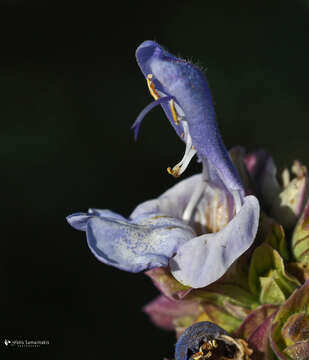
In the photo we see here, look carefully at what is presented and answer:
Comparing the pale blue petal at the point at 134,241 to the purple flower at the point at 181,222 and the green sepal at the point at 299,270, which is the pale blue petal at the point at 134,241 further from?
the green sepal at the point at 299,270

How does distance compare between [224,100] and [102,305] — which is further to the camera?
[224,100]

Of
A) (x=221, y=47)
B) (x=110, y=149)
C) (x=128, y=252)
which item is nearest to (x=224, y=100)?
(x=221, y=47)

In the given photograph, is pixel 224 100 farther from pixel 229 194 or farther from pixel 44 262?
pixel 229 194

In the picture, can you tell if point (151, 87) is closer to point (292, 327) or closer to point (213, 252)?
point (213, 252)

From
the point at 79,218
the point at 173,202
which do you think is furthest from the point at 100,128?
the point at 79,218

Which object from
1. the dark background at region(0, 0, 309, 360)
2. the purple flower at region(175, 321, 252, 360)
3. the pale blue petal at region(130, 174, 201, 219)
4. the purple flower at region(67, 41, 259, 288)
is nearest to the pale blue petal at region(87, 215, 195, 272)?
the purple flower at region(67, 41, 259, 288)

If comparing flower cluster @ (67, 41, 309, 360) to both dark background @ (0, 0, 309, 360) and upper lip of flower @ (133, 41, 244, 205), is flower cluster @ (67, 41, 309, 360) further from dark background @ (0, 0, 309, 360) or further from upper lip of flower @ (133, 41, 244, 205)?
dark background @ (0, 0, 309, 360)

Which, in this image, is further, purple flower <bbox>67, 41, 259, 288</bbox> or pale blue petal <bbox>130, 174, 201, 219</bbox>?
pale blue petal <bbox>130, 174, 201, 219</bbox>
